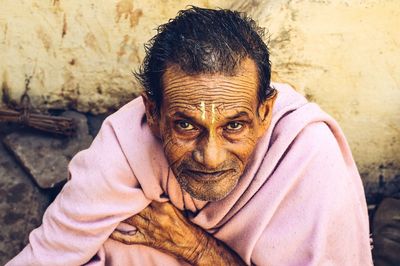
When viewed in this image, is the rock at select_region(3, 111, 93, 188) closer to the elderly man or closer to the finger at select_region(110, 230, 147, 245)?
the elderly man

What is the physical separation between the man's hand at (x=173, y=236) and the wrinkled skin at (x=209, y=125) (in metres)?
0.37

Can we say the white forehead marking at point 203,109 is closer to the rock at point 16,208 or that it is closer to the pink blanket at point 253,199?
the pink blanket at point 253,199

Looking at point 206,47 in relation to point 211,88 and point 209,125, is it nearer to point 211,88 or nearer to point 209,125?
point 211,88

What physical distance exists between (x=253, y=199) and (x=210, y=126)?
1.72 feet

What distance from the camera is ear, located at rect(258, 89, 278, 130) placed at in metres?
2.56

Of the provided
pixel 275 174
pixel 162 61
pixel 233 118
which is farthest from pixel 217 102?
pixel 275 174

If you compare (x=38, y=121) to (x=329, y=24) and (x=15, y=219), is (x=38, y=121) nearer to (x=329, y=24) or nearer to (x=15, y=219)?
(x=15, y=219)

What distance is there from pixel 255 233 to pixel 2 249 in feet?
5.86

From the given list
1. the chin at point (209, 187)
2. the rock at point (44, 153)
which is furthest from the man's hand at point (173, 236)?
the rock at point (44, 153)

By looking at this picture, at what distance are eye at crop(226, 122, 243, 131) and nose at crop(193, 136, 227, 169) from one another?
0.08 m

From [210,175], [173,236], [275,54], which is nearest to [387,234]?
[275,54]


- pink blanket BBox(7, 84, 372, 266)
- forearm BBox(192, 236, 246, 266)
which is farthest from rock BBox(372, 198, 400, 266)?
forearm BBox(192, 236, 246, 266)

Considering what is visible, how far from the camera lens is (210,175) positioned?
2.46m

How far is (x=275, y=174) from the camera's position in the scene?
2672 mm
